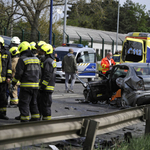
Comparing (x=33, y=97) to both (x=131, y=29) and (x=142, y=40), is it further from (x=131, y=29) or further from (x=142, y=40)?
(x=131, y=29)

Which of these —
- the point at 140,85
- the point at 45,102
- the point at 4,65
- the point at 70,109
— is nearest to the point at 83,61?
the point at 70,109

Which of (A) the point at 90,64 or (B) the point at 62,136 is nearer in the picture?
(B) the point at 62,136

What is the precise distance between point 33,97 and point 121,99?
392 centimetres

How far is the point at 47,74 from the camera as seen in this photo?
22.1 ft

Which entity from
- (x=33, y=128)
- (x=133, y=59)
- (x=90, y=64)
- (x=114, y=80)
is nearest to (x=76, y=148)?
(x=33, y=128)

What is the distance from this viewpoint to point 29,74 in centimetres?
647

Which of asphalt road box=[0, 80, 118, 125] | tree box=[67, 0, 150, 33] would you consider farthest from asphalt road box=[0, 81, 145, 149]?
tree box=[67, 0, 150, 33]

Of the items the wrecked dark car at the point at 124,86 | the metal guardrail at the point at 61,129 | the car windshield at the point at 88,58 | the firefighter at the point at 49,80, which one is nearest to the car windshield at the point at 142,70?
the wrecked dark car at the point at 124,86

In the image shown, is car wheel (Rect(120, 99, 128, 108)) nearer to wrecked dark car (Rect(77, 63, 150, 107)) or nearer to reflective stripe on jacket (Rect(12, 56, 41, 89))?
wrecked dark car (Rect(77, 63, 150, 107))

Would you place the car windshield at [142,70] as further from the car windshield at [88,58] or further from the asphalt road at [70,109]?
the car windshield at [88,58]

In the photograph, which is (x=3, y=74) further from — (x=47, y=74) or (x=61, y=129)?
(x=61, y=129)

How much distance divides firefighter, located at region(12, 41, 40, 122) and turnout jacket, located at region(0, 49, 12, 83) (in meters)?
1.02

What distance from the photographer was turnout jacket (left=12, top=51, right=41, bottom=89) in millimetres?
6430

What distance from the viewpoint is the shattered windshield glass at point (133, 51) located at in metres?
19.8
